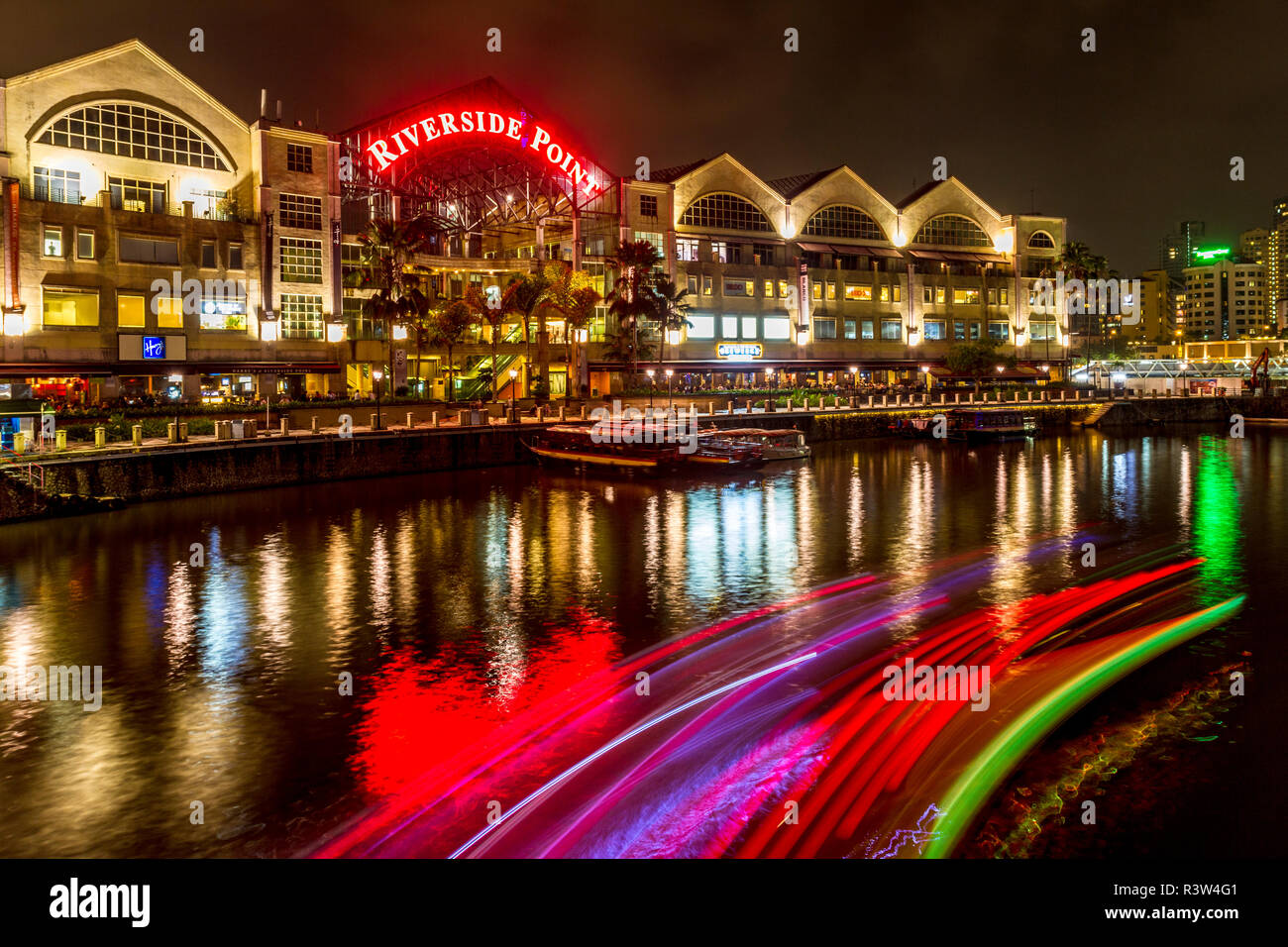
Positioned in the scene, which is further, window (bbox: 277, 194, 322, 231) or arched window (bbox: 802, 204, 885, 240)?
arched window (bbox: 802, 204, 885, 240)

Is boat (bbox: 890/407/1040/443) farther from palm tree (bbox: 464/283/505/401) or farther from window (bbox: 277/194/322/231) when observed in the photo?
window (bbox: 277/194/322/231)

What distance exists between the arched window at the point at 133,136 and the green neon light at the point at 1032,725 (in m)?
68.8

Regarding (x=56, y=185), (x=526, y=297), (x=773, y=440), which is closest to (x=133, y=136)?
(x=56, y=185)

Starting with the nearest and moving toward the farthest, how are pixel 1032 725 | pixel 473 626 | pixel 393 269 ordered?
pixel 1032 725, pixel 473 626, pixel 393 269

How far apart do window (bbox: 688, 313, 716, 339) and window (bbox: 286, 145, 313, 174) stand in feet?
122

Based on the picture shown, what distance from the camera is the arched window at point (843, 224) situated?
108 metres

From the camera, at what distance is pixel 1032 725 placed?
16688 millimetres

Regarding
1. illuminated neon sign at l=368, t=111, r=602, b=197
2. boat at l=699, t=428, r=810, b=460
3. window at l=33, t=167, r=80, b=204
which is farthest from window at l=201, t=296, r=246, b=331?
boat at l=699, t=428, r=810, b=460

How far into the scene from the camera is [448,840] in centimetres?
1288

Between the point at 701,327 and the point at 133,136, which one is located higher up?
the point at 133,136

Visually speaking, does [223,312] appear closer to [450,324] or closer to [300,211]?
[300,211]

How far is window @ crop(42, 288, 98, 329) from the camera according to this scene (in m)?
63.4

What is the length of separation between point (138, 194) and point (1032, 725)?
6894 cm
